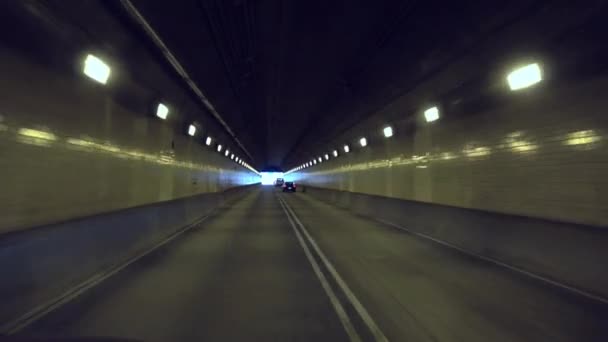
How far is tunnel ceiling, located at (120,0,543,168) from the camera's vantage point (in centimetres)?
955

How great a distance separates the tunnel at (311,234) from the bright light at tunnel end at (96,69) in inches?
1.6

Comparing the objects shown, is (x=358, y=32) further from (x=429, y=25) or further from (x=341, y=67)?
(x=341, y=67)

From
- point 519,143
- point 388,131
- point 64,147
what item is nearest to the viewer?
point 64,147

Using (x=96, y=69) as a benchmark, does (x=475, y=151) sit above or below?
below

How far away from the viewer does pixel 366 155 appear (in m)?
30.8

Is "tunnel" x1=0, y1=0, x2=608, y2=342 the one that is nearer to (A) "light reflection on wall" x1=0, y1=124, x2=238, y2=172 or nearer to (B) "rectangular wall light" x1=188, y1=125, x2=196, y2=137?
(A) "light reflection on wall" x1=0, y1=124, x2=238, y2=172

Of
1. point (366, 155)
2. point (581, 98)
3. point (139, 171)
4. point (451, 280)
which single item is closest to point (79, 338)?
point (451, 280)

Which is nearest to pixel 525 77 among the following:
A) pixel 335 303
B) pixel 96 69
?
pixel 335 303

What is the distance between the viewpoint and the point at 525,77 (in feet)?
35.1

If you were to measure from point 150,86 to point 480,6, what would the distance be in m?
9.31

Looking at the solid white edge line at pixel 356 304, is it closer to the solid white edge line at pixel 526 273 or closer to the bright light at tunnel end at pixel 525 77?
the solid white edge line at pixel 526 273

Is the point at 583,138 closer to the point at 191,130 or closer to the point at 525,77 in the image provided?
the point at 525,77

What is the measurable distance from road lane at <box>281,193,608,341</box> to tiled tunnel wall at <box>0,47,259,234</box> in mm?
5871

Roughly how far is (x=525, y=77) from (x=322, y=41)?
4.96m
